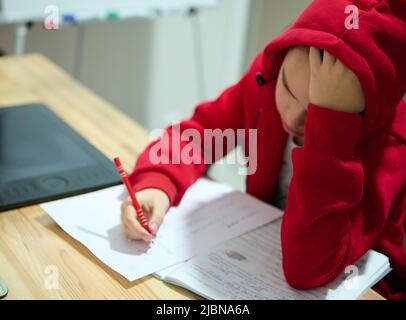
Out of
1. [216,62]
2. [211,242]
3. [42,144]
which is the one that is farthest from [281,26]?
[211,242]

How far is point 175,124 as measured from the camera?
93 cm

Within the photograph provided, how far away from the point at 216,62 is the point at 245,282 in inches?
65.4

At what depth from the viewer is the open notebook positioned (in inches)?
25.4

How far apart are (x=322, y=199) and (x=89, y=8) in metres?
1.14

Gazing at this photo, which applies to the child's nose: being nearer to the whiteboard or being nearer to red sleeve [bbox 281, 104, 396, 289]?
red sleeve [bbox 281, 104, 396, 289]

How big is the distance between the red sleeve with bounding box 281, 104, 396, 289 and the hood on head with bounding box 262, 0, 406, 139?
49 mm

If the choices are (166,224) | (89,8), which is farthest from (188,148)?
(89,8)

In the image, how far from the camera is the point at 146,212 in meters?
0.77

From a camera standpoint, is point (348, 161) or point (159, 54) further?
point (159, 54)

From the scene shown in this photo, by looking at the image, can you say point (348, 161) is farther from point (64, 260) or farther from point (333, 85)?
point (64, 260)

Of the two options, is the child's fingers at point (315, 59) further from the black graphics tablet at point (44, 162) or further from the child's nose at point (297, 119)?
the black graphics tablet at point (44, 162)

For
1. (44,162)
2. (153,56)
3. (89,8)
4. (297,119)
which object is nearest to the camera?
(297,119)

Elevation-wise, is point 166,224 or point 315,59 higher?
point 315,59

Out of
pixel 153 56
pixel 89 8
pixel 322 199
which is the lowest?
pixel 153 56
